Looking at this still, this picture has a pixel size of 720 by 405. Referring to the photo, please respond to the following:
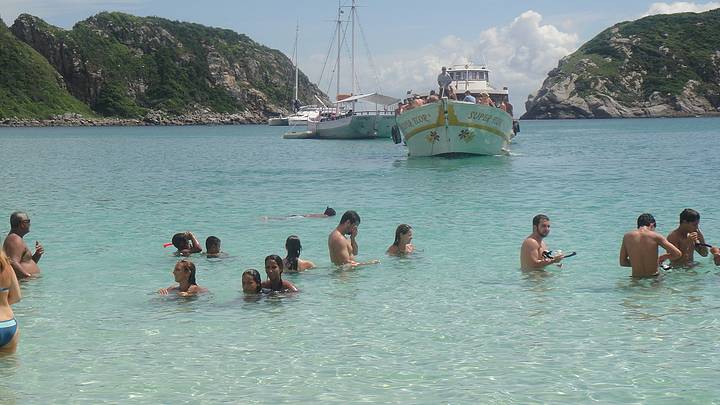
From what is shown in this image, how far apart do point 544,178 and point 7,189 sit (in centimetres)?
1951

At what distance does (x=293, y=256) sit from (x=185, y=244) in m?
2.92

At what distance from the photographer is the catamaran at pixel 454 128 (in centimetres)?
3816

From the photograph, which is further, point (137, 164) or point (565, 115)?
point (565, 115)

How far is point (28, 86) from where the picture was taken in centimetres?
17275

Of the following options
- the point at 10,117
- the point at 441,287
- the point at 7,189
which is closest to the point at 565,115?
the point at 10,117

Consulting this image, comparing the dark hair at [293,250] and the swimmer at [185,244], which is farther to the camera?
the swimmer at [185,244]

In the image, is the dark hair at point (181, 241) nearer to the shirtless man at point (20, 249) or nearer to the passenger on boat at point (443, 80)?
the shirtless man at point (20, 249)

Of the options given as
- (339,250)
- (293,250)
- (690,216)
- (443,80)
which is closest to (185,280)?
(293,250)

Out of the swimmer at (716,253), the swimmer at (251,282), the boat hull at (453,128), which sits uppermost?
the boat hull at (453,128)

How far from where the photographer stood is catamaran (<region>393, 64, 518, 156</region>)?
125 ft

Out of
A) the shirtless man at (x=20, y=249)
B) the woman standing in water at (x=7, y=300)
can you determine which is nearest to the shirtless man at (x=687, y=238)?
the woman standing in water at (x=7, y=300)

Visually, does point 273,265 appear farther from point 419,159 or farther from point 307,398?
point 419,159

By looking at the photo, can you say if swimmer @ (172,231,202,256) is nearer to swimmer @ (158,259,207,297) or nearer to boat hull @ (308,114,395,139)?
swimmer @ (158,259,207,297)

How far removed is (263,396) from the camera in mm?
8055
